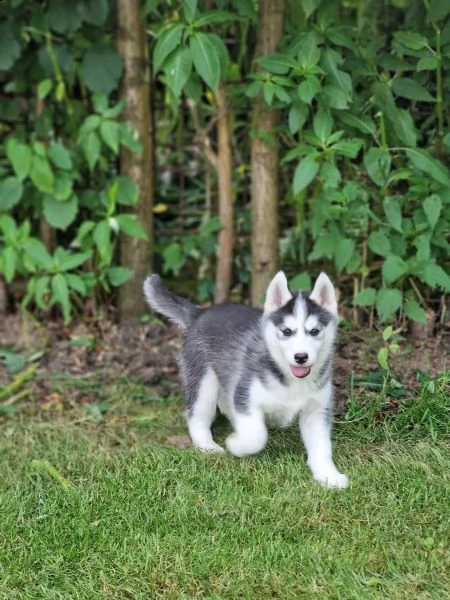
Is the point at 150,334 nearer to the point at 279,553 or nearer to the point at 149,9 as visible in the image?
the point at 149,9

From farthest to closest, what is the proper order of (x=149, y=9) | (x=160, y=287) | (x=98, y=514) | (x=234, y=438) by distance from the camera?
(x=149, y=9), (x=160, y=287), (x=234, y=438), (x=98, y=514)

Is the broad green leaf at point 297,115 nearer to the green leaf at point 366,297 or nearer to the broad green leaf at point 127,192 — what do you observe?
the green leaf at point 366,297

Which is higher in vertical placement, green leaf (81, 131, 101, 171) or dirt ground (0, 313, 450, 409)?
green leaf (81, 131, 101, 171)

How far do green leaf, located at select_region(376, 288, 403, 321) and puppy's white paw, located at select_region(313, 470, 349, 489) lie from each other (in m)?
1.37

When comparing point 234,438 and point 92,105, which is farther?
point 92,105

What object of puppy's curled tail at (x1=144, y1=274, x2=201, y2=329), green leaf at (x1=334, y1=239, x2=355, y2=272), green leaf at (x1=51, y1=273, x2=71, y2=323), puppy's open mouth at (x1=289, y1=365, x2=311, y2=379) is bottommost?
green leaf at (x1=51, y1=273, x2=71, y2=323)

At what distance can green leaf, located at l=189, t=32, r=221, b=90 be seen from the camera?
5.34 meters

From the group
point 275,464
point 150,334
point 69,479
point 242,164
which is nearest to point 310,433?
point 275,464

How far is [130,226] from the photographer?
20.3 feet

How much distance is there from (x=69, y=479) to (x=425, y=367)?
210cm

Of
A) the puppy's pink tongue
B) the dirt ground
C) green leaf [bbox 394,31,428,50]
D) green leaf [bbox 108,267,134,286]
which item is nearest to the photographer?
the puppy's pink tongue

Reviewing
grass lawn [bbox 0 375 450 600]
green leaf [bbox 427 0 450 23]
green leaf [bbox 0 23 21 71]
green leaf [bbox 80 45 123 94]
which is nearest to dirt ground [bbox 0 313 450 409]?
grass lawn [bbox 0 375 450 600]

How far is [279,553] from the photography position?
3.87 metres

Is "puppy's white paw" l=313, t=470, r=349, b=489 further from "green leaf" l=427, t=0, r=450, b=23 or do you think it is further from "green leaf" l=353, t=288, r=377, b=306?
"green leaf" l=427, t=0, r=450, b=23
